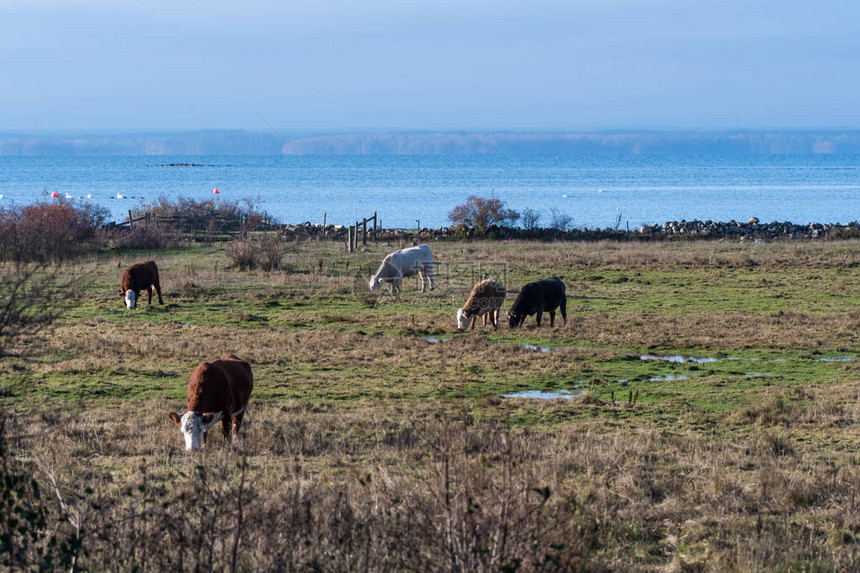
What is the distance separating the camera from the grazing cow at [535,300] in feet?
71.2

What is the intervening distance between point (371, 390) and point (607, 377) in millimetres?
4413

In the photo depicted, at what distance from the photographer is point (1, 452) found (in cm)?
584

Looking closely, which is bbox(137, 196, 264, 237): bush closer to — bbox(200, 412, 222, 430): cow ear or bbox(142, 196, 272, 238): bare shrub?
bbox(142, 196, 272, 238): bare shrub

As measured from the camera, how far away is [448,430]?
550cm

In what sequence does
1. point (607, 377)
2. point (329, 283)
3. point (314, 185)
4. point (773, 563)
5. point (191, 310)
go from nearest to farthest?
point (773, 563) → point (607, 377) → point (191, 310) → point (329, 283) → point (314, 185)

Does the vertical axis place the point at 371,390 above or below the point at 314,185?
below

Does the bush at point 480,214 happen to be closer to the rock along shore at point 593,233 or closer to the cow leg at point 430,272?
the rock along shore at point 593,233

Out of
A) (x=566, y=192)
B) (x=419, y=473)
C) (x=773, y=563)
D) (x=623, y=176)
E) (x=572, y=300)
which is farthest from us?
(x=623, y=176)

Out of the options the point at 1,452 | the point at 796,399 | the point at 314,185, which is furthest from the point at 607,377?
the point at 314,185

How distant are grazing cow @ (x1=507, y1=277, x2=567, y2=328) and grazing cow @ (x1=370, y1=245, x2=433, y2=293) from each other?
23.3ft

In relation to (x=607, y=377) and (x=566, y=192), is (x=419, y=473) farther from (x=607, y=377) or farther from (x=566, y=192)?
(x=566, y=192)

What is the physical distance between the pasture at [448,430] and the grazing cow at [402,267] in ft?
1.70

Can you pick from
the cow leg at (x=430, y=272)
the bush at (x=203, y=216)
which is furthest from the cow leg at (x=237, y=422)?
the bush at (x=203, y=216)

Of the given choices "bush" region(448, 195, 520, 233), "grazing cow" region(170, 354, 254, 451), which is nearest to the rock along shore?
"bush" region(448, 195, 520, 233)
